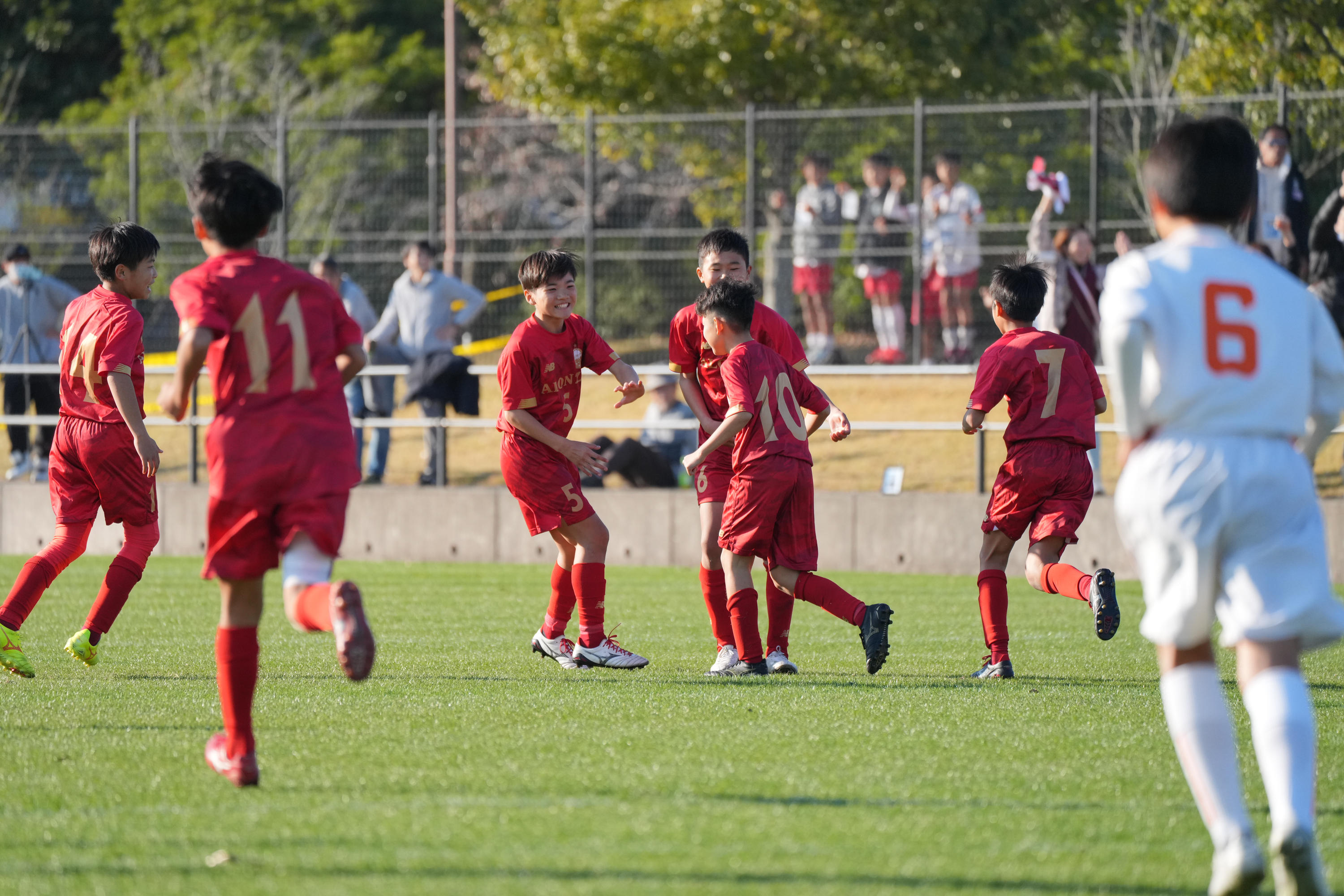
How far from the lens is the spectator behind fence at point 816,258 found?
Answer: 16.5 m

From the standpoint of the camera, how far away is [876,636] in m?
6.66

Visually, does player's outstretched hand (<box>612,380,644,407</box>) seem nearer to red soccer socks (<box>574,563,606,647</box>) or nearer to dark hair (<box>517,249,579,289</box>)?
dark hair (<box>517,249,579,289</box>)

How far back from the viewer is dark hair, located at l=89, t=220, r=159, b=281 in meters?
7.08

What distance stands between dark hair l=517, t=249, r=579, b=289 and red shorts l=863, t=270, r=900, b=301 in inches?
353

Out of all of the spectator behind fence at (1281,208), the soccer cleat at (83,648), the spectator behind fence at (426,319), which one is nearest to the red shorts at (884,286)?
the spectator behind fence at (1281,208)

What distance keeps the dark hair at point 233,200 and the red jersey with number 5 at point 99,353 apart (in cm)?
225

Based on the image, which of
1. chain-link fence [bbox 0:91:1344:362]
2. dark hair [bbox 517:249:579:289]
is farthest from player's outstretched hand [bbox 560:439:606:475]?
chain-link fence [bbox 0:91:1344:362]

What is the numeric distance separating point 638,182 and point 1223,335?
15.3m

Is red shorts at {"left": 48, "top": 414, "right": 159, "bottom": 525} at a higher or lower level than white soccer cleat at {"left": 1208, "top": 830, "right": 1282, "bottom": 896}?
higher

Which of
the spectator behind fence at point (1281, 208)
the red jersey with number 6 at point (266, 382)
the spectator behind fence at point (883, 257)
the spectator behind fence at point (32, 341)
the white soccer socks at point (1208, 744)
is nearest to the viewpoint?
the white soccer socks at point (1208, 744)

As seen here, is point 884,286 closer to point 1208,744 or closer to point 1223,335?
point 1223,335

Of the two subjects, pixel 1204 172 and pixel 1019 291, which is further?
pixel 1019 291

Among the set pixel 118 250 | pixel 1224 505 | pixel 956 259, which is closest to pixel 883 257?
pixel 956 259

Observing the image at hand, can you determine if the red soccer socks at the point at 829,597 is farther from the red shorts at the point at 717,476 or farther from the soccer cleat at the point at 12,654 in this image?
the soccer cleat at the point at 12,654
